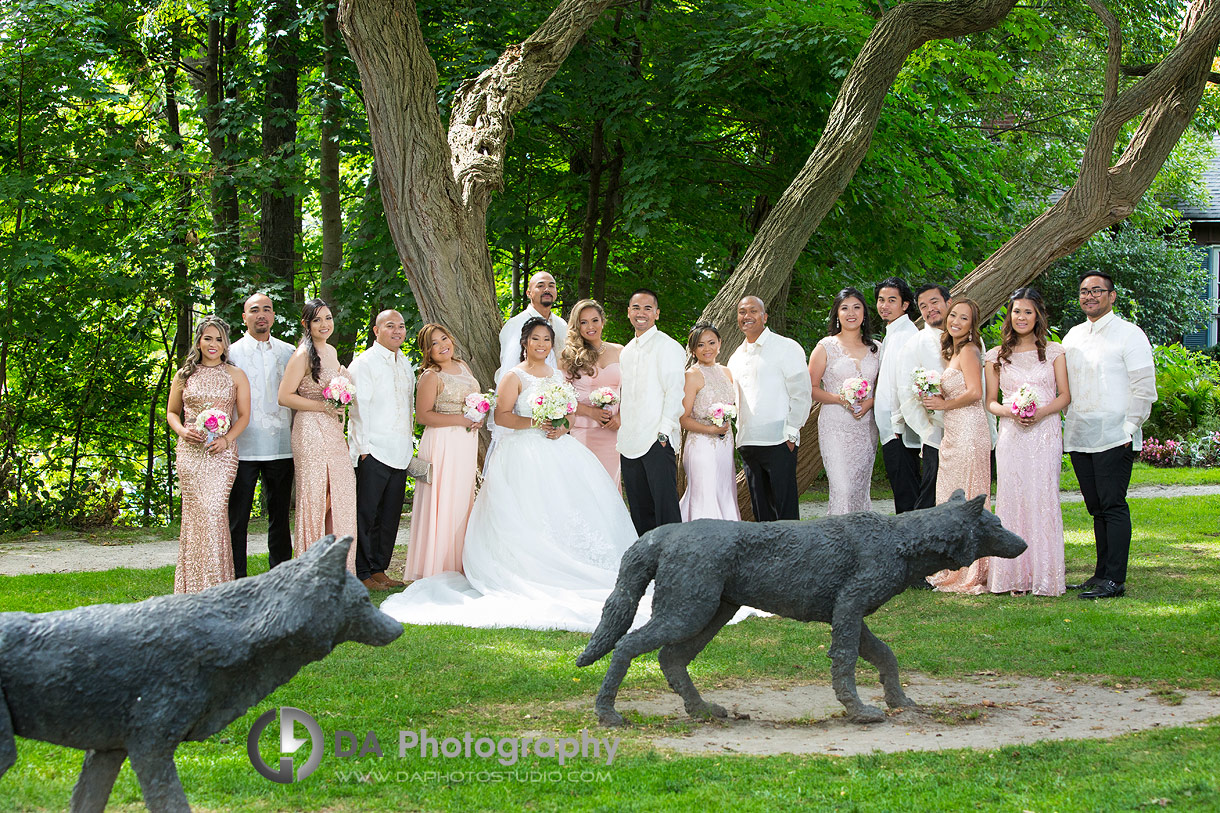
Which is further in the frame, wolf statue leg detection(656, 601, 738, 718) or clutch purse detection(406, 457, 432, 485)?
clutch purse detection(406, 457, 432, 485)

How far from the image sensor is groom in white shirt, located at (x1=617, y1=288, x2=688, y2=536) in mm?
9000

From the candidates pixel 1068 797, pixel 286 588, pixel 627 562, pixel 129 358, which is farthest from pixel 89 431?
pixel 1068 797

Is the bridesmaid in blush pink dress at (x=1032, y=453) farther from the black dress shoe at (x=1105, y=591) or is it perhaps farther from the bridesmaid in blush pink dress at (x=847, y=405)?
the bridesmaid in blush pink dress at (x=847, y=405)

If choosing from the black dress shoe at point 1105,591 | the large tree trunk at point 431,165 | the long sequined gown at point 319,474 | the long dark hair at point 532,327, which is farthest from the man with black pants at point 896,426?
the long sequined gown at point 319,474

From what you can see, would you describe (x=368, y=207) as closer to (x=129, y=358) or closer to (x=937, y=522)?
(x=129, y=358)

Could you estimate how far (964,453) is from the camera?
8711mm

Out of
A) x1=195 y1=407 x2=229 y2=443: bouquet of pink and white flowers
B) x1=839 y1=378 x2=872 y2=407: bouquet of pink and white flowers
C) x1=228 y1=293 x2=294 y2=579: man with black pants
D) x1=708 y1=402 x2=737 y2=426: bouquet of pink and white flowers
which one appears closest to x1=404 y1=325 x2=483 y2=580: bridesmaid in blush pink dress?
x1=228 y1=293 x2=294 y2=579: man with black pants

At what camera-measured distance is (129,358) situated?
48.8ft

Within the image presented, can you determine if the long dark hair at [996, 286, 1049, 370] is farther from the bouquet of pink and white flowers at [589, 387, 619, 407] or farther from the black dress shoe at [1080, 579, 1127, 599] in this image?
the bouquet of pink and white flowers at [589, 387, 619, 407]

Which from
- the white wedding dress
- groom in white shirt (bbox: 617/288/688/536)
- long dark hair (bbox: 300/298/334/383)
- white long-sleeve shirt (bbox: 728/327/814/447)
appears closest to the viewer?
the white wedding dress

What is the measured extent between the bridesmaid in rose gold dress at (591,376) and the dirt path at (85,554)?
8.00 ft

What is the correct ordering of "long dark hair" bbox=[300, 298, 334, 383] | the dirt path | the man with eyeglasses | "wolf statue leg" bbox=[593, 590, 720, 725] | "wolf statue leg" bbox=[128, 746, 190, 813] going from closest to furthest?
"wolf statue leg" bbox=[128, 746, 190, 813]
"wolf statue leg" bbox=[593, 590, 720, 725]
the man with eyeglasses
"long dark hair" bbox=[300, 298, 334, 383]
the dirt path

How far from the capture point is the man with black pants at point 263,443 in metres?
8.73

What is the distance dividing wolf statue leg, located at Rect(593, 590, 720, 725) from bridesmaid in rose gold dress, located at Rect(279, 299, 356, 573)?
4.21 meters
